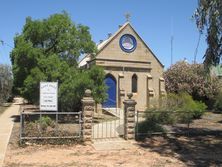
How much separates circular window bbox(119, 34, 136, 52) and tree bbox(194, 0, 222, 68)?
1898cm

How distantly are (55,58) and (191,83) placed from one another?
16.0 meters

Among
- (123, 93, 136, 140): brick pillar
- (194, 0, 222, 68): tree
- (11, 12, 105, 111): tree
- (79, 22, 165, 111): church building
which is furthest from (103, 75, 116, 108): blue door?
(194, 0, 222, 68): tree

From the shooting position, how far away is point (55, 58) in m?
23.7

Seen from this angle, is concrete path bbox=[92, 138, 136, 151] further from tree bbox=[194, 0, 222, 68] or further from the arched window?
the arched window

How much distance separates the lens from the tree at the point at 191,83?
3553cm

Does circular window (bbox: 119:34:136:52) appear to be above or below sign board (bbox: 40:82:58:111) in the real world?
above

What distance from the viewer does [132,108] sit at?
17.3m

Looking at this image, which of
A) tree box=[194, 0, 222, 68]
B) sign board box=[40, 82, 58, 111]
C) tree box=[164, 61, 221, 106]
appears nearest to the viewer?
tree box=[194, 0, 222, 68]

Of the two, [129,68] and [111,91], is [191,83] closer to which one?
[129,68]

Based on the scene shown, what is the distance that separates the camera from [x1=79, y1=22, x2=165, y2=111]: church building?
33125mm

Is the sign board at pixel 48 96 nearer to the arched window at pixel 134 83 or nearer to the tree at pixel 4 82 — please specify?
the arched window at pixel 134 83

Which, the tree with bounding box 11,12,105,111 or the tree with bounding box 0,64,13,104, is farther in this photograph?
the tree with bounding box 0,64,13,104

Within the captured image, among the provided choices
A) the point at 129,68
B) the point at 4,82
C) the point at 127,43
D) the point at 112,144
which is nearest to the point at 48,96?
the point at 112,144

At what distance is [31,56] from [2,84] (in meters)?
27.3
